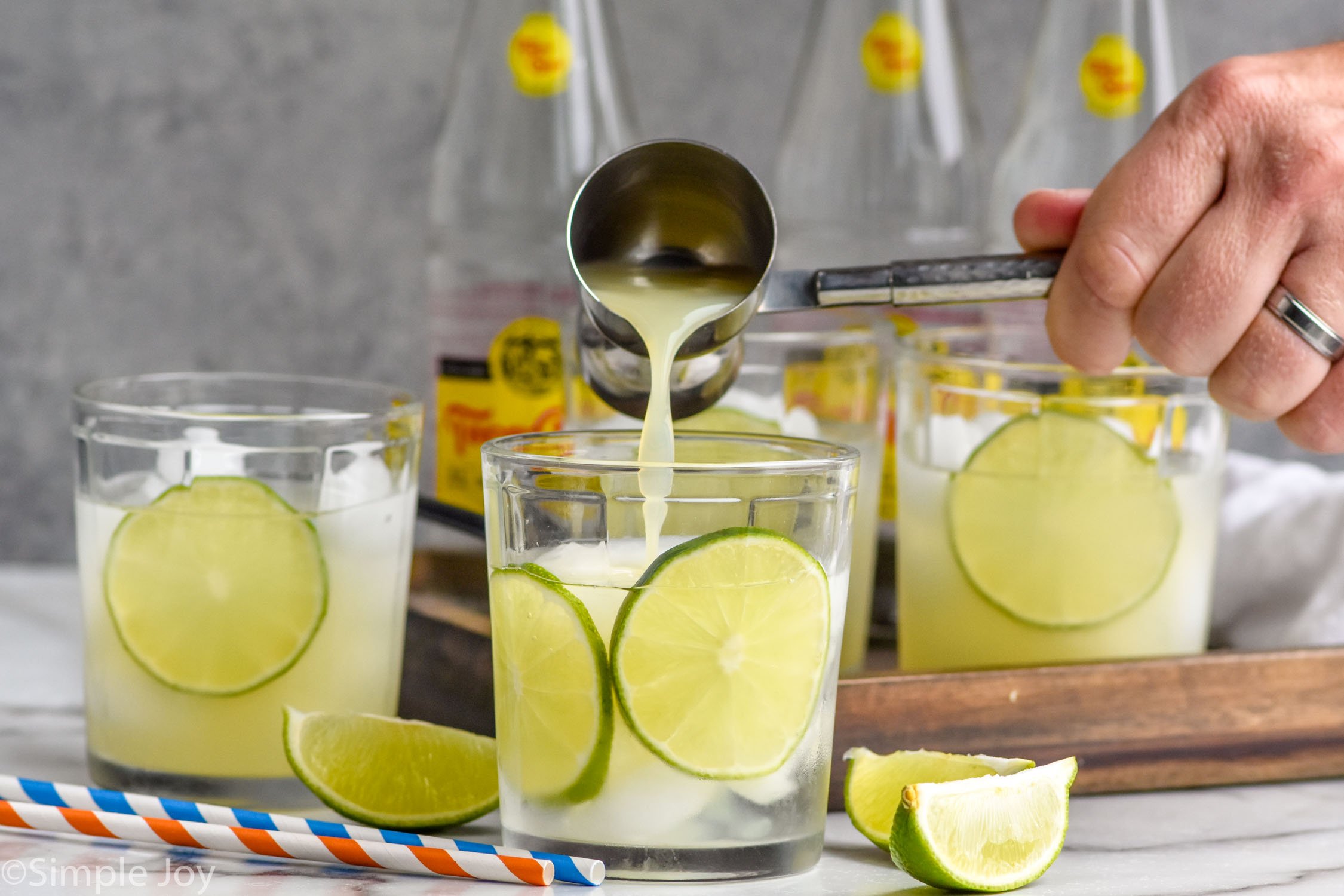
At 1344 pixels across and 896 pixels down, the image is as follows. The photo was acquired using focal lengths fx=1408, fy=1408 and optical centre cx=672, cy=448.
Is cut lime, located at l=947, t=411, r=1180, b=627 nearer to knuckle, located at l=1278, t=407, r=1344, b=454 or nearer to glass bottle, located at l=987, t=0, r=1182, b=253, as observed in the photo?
knuckle, located at l=1278, t=407, r=1344, b=454

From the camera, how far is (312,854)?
0.54 meters

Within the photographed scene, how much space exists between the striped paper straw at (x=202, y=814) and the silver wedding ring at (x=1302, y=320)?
0.38 meters

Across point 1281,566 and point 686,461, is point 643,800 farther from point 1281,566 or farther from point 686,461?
point 1281,566

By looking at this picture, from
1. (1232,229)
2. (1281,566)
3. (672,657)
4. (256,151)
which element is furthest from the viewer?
(256,151)

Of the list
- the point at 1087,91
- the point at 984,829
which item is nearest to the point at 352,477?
the point at 984,829

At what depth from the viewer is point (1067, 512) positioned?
2.34ft

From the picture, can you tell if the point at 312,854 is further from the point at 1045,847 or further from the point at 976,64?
the point at 976,64

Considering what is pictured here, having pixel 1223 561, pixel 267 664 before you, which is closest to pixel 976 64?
pixel 1223 561

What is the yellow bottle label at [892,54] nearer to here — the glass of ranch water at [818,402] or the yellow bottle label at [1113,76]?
the yellow bottle label at [1113,76]

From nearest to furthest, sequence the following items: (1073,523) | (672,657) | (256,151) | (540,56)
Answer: (672,657), (1073,523), (540,56), (256,151)

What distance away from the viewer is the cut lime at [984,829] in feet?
1.68

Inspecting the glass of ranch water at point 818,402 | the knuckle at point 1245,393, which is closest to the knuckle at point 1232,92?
the knuckle at point 1245,393

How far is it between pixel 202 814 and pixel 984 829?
0.31 m

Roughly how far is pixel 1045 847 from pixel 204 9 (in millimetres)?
963
